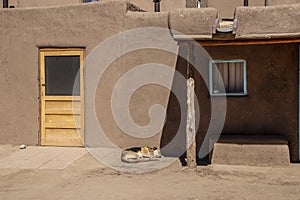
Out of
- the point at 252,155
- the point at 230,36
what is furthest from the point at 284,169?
the point at 230,36

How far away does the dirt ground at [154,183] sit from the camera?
21.5 ft

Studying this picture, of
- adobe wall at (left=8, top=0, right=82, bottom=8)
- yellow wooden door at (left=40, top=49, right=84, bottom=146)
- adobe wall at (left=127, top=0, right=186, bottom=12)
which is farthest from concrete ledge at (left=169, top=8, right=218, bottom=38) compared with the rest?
adobe wall at (left=8, top=0, right=82, bottom=8)

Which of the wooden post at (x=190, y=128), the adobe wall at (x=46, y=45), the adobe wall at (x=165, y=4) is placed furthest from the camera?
the adobe wall at (x=165, y=4)

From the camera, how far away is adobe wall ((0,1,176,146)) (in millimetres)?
9320

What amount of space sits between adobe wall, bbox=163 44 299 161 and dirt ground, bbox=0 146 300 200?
0.92 metres

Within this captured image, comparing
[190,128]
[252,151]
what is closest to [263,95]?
[252,151]

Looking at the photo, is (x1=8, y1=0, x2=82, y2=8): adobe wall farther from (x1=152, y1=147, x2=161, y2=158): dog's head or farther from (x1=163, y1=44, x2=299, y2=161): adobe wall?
(x1=152, y1=147, x2=161, y2=158): dog's head

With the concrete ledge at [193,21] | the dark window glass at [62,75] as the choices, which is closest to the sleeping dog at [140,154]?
the dark window glass at [62,75]

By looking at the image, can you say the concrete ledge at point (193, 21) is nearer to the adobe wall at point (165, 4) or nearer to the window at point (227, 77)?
the window at point (227, 77)

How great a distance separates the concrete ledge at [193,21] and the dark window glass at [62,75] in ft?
9.22

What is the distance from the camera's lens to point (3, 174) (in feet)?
26.1

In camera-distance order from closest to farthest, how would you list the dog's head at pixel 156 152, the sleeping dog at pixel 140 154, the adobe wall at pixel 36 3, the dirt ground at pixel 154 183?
1. the dirt ground at pixel 154 183
2. the sleeping dog at pixel 140 154
3. the dog's head at pixel 156 152
4. the adobe wall at pixel 36 3

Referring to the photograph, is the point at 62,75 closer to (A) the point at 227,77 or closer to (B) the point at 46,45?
(B) the point at 46,45

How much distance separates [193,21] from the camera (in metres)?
7.70
